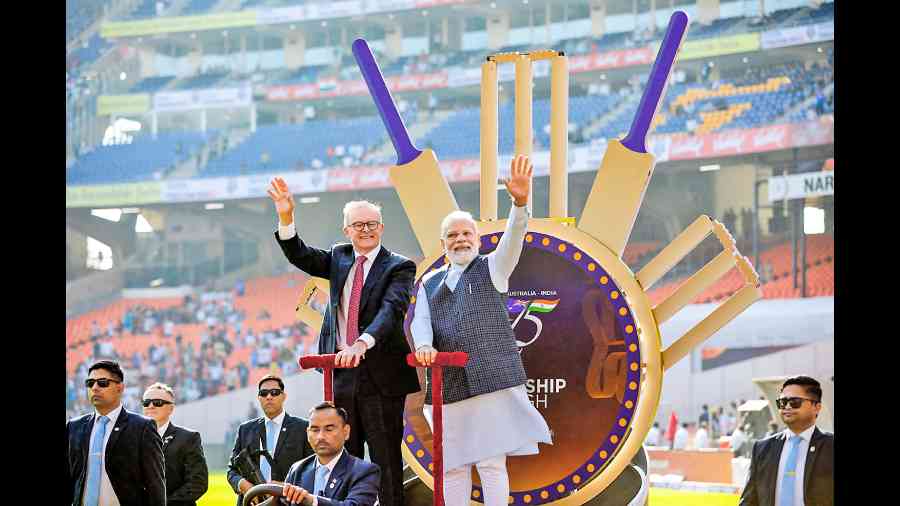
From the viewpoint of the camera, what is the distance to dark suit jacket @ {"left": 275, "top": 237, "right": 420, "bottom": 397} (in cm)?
370

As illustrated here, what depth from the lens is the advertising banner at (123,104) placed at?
2105 centimetres

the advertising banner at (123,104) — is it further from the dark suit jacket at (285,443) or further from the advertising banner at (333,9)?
the dark suit jacket at (285,443)

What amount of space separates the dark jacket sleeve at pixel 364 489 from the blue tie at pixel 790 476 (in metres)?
1.33

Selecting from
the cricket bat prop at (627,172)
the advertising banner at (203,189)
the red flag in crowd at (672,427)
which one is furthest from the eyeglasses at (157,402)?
the advertising banner at (203,189)

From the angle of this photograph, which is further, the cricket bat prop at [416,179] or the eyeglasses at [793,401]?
the cricket bat prop at [416,179]

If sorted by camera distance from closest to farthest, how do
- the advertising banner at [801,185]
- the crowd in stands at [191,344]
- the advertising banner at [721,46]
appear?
the advertising banner at [801,185] → the crowd in stands at [191,344] → the advertising banner at [721,46]

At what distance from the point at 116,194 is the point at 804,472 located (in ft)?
53.7

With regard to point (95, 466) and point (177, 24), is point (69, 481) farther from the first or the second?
point (177, 24)

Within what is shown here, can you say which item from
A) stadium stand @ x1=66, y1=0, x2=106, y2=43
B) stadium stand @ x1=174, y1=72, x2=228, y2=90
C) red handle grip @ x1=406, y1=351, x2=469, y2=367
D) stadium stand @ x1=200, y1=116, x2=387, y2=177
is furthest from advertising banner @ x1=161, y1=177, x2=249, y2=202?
red handle grip @ x1=406, y1=351, x2=469, y2=367

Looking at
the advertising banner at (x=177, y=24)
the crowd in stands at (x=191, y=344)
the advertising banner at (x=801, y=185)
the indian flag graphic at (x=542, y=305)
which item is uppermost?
the advertising banner at (x=177, y=24)

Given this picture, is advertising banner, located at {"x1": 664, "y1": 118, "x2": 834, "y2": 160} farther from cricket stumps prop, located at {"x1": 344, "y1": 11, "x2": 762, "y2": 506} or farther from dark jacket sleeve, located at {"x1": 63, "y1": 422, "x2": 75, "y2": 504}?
dark jacket sleeve, located at {"x1": 63, "y1": 422, "x2": 75, "y2": 504}

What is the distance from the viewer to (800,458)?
3.90 metres

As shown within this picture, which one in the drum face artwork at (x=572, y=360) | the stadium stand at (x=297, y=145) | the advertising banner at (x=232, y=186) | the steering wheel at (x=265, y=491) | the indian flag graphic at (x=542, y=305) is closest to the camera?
the steering wheel at (x=265, y=491)
